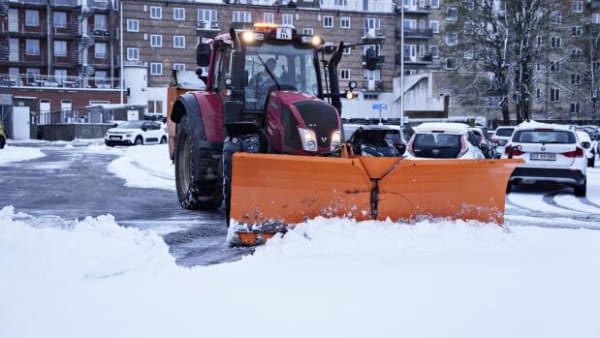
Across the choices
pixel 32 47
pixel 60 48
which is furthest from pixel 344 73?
pixel 32 47

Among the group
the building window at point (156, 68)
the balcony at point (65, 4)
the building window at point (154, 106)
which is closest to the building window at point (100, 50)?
the balcony at point (65, 4)

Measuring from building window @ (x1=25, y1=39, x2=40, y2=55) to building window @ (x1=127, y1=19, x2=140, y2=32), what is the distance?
811 centimetres

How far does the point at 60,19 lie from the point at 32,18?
2350 mm

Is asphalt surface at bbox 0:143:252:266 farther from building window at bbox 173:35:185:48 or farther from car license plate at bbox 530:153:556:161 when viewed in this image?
building window at bbox 173:35:185:48

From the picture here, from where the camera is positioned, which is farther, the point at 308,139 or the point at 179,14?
the point at 179,14

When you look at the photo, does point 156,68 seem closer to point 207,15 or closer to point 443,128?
point 207,15

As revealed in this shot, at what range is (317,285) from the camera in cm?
599

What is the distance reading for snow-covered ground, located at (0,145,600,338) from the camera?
16.3 ft

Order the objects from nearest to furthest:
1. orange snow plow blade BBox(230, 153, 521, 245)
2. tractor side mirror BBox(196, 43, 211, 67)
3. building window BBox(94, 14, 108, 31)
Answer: orange snow plow blade BBox(230, 153, 521, 245)
tractor side mirror BBox(196, 43, 211, 67)
building window BBox(94, 14, 108, 31)

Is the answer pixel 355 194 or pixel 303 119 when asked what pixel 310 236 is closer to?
pixel 355 194

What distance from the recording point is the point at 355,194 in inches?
303

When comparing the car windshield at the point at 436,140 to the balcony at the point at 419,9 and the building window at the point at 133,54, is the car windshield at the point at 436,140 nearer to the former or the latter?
the building window at the point at 133,54

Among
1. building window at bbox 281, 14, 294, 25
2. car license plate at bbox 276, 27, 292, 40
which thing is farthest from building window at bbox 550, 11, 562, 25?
car license plate at bbox 276, 27, 292, 40

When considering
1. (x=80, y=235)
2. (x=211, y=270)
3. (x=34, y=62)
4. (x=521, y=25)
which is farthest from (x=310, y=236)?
(x=34, y=62)
